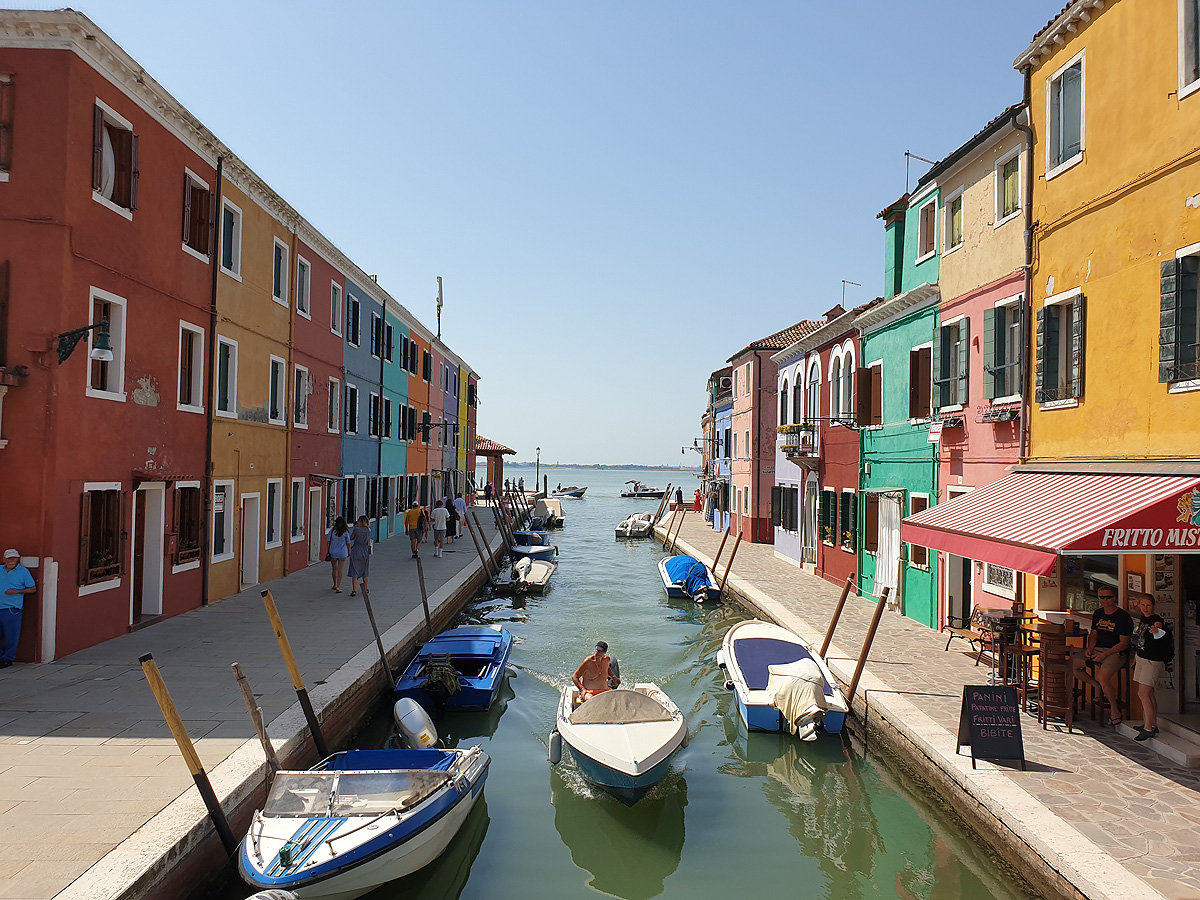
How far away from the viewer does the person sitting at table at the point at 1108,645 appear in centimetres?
920

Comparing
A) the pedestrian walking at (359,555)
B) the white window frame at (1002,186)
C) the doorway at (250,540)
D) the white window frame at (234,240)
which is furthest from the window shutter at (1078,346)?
the doorway at (250,540)

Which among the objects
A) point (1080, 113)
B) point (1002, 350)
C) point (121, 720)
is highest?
point (1080, 113)

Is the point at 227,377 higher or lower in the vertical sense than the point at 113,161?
lower

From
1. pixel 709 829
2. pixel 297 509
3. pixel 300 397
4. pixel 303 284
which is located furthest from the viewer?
pixel 303 284

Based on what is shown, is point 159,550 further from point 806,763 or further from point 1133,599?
point 1133,599

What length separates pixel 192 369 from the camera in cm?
1528

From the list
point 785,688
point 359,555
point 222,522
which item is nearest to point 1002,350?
point 785,688

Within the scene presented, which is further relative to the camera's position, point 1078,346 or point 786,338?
point 786,338

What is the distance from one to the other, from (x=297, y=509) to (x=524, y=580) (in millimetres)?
7143

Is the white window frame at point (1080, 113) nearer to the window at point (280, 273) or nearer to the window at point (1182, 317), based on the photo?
the window at point (1182, 317)

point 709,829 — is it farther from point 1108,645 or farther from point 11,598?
point 11,598

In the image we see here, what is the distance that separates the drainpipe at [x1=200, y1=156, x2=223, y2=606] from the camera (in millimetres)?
15430

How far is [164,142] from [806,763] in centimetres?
1422

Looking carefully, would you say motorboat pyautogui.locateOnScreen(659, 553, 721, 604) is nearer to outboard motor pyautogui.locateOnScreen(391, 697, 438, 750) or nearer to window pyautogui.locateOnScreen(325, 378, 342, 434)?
window pyautogui.locateOnScreen(325, 378, 342, 434)
